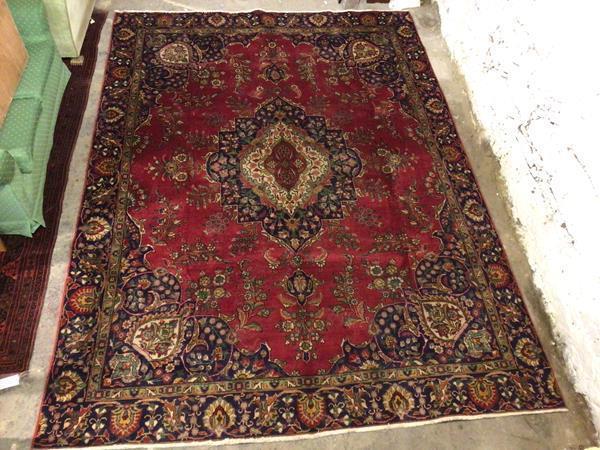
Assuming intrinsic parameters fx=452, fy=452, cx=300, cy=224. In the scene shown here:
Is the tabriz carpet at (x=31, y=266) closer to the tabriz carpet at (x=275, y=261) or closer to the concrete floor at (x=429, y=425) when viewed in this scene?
the concrete floor at (x=429, y=425)

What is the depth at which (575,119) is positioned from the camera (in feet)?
6.72

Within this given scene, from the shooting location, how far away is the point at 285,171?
264cm

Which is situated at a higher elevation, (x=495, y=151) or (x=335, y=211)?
(x=495, y=151)

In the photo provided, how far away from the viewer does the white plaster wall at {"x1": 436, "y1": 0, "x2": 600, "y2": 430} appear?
1.96 meters

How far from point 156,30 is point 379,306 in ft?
8.22

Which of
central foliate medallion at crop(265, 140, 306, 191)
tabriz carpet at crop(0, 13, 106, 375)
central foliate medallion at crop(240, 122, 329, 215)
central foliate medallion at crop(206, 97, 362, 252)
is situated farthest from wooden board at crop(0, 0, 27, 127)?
central foliate medallion at crop(265, 140, 306, 191)

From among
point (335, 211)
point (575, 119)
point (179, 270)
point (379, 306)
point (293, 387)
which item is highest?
point (575, 119)

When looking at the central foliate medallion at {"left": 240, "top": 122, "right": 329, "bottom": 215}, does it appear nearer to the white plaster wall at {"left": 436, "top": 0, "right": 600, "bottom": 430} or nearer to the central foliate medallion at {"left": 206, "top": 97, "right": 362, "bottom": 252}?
the central foliate medallion at {"left": 206, "top": 97, "right": 362, "bottom": 252}

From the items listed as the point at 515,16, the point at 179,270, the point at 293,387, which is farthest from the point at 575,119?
the point at 179,270

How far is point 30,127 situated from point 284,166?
1.31m

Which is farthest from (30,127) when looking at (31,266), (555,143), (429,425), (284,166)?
(555,143)

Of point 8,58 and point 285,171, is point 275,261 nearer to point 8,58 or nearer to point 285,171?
point 285,171

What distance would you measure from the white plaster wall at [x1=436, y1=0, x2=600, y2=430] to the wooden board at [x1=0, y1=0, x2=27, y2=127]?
8.42ft

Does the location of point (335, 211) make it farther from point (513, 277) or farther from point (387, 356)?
point (513, 277)
